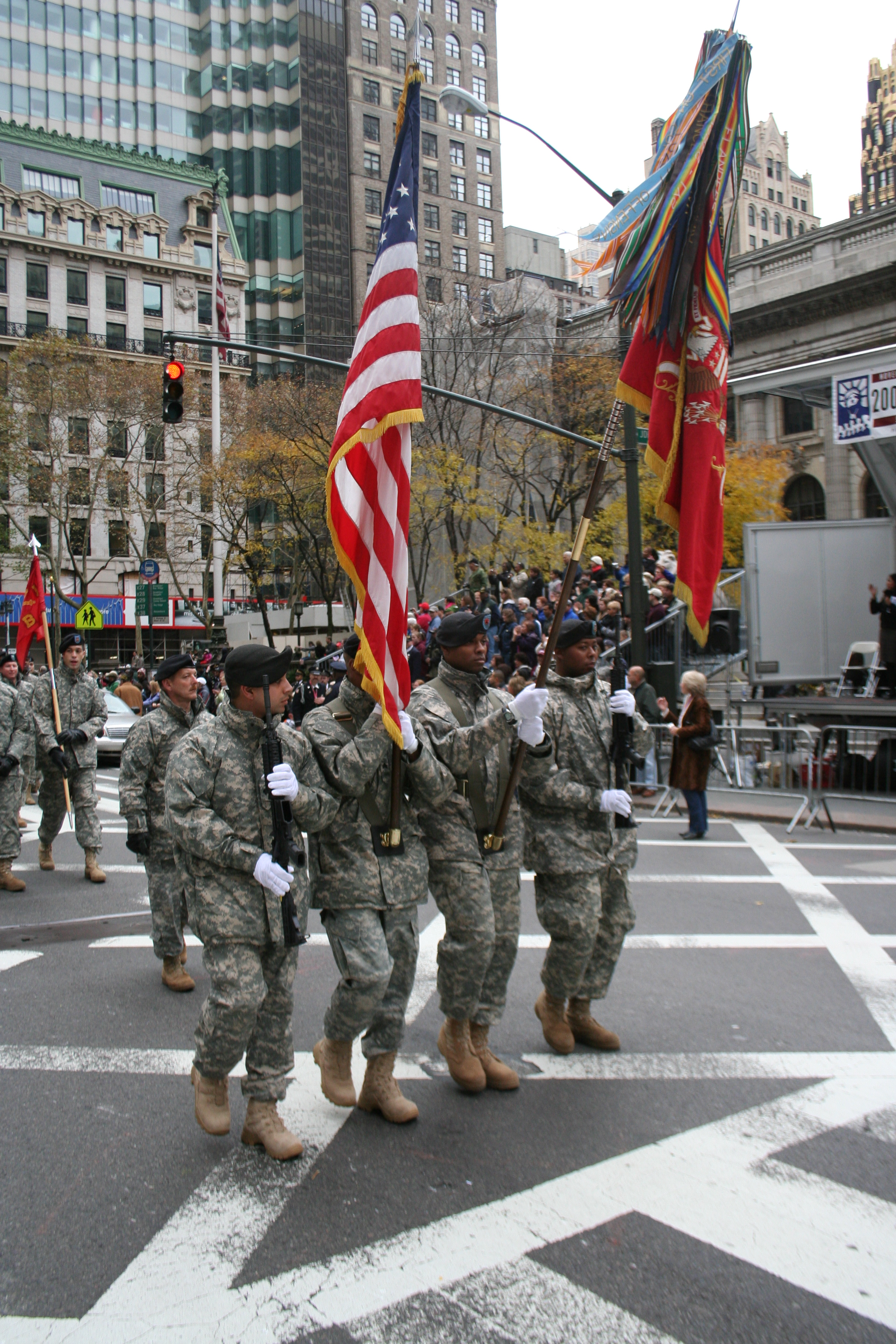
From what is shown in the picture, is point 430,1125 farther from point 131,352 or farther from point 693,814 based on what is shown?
point 131,352

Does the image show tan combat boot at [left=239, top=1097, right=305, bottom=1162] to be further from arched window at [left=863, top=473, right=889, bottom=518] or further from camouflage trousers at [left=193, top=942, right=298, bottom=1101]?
arched window at [left=863, top=473, right=889, bottom=518]

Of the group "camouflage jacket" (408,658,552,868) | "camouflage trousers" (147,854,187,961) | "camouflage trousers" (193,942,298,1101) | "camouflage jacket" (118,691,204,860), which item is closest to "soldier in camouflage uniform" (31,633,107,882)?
"camouflage jacket" (118,691,204,860)

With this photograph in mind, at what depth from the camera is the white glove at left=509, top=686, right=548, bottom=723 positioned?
4609mm

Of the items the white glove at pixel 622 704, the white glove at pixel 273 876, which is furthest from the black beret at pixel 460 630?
the white glove at pixel 273 876

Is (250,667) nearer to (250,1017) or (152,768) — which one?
(250,1017)

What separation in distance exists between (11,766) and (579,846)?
623cm

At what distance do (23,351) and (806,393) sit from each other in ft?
105

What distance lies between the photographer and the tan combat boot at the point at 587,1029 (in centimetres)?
519

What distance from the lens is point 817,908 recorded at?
27.2 feet

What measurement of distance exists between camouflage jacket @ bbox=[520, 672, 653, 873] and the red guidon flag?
0.64 meters

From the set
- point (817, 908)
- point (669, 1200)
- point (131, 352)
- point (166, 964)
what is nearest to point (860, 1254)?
point (669, 1200)

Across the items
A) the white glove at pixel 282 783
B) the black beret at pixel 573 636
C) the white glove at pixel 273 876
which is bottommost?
the white glove at pixel 273 876

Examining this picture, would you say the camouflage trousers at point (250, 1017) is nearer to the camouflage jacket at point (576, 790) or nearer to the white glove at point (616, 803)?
the camouflage jacket at point (576, 790)

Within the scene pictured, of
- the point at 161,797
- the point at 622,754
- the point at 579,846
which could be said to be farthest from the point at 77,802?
the point at 622,754
